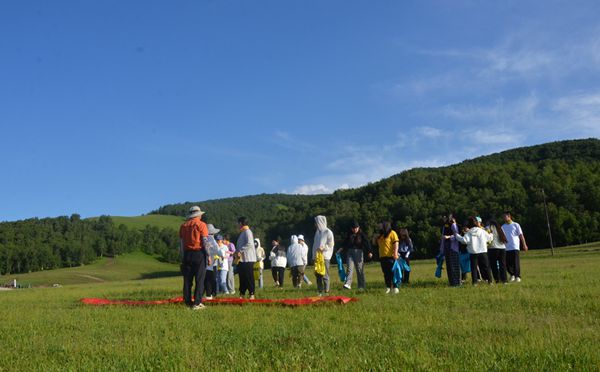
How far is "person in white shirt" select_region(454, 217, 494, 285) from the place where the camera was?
47.9 ft

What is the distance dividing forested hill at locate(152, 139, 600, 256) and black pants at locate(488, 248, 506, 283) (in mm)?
70828

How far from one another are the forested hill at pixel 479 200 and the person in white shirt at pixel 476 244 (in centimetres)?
7143

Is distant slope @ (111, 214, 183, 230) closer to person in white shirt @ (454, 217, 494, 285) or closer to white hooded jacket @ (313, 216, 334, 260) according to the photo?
white hooded jacket @ (313, 216, 334, 260)

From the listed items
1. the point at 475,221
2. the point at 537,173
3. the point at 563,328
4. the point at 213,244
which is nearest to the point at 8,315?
the point at 213,244

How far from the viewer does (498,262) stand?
609 inches

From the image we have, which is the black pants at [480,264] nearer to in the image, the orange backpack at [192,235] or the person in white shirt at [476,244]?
the person in white shirt at [476,244]

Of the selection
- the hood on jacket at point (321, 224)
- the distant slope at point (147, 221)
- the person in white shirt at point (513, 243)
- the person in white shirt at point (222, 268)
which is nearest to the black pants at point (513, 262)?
the person in white shirt at point (513, 243)

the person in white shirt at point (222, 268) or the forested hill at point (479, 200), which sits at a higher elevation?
the forested hill at point (479, 200)

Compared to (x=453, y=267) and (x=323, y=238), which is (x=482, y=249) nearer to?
(x=453, y=267)

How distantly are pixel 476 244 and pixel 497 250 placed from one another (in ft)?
3.53

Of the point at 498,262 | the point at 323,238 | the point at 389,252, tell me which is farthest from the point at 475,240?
the point at 323,238

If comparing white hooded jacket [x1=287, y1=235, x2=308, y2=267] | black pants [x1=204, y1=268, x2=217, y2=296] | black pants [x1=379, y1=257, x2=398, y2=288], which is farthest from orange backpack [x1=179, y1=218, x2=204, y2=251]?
white hooded jacket [x1=287, y1=235, x2=308, y2=267]

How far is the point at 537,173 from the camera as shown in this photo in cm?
10169

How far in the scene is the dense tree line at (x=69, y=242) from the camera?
131 meters
